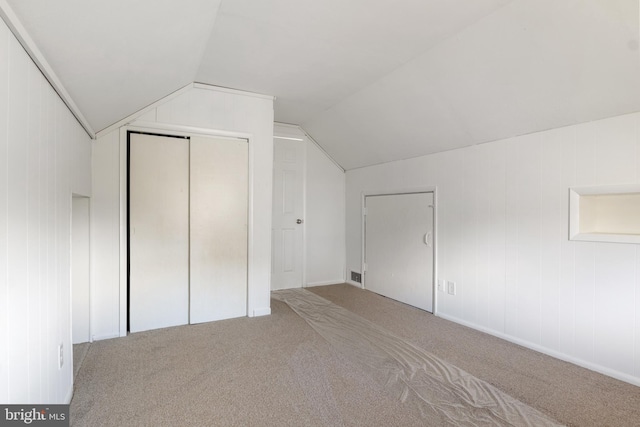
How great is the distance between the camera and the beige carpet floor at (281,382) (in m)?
1.80

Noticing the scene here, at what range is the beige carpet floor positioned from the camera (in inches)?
70.9

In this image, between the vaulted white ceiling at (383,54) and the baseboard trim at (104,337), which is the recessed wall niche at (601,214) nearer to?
the vaulted white ceiling at (383,54)

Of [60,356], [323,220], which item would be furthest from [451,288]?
[60,356]

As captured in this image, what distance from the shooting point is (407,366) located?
2375 millimetres

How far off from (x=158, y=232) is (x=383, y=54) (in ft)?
8.66

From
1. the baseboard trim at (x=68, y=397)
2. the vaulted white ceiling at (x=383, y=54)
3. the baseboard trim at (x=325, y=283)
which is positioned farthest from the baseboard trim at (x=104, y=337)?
the baseboard trim at (x=325, y=283)

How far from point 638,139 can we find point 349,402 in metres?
2.51

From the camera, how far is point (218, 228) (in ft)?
11.1

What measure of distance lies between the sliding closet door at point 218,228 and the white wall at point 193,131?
107 millimetres

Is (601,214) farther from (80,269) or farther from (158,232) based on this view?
(80,269)

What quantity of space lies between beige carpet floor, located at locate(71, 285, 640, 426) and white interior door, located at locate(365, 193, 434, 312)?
0.77 m

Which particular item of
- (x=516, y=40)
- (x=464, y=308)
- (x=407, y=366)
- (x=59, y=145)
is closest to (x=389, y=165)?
(x=464, y=308)

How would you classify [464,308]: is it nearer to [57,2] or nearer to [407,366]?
[407,366]

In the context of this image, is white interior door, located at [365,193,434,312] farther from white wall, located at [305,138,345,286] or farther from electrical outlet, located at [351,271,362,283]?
white wall, located at [305,138,345,286]
